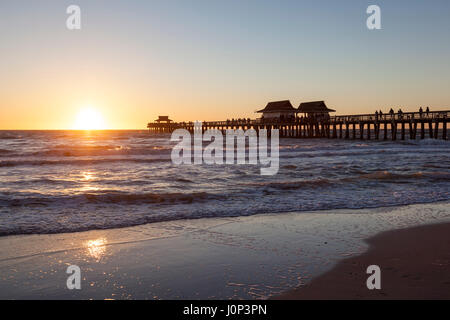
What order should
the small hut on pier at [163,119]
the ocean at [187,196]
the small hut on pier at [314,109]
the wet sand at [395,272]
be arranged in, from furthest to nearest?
the small hut on pier at [163,119] < the small hut on pier at [314,109] < the ocean at [187,196] < the wet sand at [395,272]

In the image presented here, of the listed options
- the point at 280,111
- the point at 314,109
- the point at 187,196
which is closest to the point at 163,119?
the point at 280,111

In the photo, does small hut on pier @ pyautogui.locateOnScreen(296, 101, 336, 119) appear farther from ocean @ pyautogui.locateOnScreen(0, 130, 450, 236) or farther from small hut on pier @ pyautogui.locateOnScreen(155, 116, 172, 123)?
ocean @ pyautogui.locateOnScreen(0, 130, 450, 236)

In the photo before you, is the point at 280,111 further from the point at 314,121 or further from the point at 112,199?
the point at 112,199

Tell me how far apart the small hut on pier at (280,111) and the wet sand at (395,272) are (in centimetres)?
5558

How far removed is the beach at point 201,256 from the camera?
421 centimetres

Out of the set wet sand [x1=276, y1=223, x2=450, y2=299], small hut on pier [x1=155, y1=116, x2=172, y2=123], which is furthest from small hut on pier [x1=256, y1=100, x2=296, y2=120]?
wet sand [x1=276, y1=223, x2=450, y2=299]

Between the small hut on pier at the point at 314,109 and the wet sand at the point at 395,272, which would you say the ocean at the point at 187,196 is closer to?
the wet sand at the point at 395,272

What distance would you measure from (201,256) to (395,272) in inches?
95.6

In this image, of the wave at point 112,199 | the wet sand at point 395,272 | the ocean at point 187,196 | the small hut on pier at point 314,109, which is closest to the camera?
the wet sand at point 395,272

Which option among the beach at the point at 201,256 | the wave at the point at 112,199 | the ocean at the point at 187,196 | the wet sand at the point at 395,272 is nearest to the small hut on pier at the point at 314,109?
the ocean at the point at 187,196
